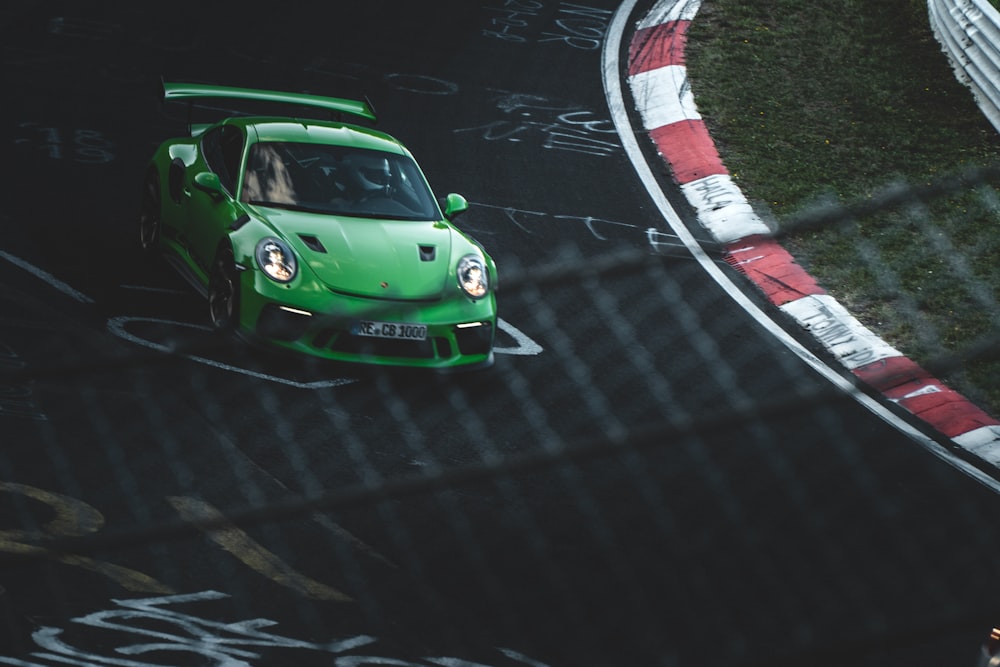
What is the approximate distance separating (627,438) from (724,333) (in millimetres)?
5975

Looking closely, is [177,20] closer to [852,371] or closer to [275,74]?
[275,74]

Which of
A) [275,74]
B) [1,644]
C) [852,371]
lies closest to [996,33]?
[852,371]

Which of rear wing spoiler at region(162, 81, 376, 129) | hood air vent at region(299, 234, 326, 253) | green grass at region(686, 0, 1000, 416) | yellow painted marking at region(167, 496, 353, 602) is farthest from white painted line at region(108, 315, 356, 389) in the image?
green grass at region(686, 0, 1000, 416)

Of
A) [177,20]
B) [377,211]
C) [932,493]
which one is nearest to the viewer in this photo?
[932,493]

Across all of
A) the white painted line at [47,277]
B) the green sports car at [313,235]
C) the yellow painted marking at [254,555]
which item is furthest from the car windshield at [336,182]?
the yellow painted marking at [254,555]

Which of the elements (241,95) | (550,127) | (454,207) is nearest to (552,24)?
(550,127)

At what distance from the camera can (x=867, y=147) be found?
12.0 metres

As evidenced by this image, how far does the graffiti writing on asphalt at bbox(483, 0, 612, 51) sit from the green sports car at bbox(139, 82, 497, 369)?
6.04 m

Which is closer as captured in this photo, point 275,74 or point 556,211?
point 556,211

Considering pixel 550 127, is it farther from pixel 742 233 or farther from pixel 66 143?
pixel 66 143

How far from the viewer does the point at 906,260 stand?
980cm

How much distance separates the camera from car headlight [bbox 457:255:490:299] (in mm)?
7730

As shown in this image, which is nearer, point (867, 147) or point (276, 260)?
point (276, 260)

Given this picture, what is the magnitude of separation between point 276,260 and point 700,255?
3.45 metres
